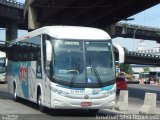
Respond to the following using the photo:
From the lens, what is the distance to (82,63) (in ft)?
52.5

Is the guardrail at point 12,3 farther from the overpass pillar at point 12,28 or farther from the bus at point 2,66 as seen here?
the bus at point 2,66

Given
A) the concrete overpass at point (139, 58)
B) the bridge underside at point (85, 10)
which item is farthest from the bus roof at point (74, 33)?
the concrete overpass at point (139, 58)

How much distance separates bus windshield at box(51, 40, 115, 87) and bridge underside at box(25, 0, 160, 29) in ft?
80.4

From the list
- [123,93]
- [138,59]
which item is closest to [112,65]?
[123,93]

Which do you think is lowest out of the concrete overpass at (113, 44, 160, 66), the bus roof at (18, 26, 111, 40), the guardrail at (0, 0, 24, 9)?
the concrete overpass at (113, 44, 160, 66)

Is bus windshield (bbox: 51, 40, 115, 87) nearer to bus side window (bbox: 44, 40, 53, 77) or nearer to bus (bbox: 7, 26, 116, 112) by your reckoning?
bus (bbox: 7, 26, 116, 112)

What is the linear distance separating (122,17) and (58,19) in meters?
7.50

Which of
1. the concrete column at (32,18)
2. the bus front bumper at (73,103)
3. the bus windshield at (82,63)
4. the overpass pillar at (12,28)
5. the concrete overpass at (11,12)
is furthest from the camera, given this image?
the overpass pillar at (12,28)

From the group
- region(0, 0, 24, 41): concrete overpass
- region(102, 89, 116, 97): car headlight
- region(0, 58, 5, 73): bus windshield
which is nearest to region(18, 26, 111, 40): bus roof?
region(102, 89, 116, 97): car headlight

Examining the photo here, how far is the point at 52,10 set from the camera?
4603 centimetres

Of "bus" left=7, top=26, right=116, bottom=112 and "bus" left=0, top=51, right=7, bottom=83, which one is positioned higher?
"bus" left=7, top=26, right=116, bottom=112

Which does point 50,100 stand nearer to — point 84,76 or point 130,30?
point 84,76

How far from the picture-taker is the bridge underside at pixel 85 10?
4200 cm

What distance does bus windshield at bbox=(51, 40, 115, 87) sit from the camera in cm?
1578
